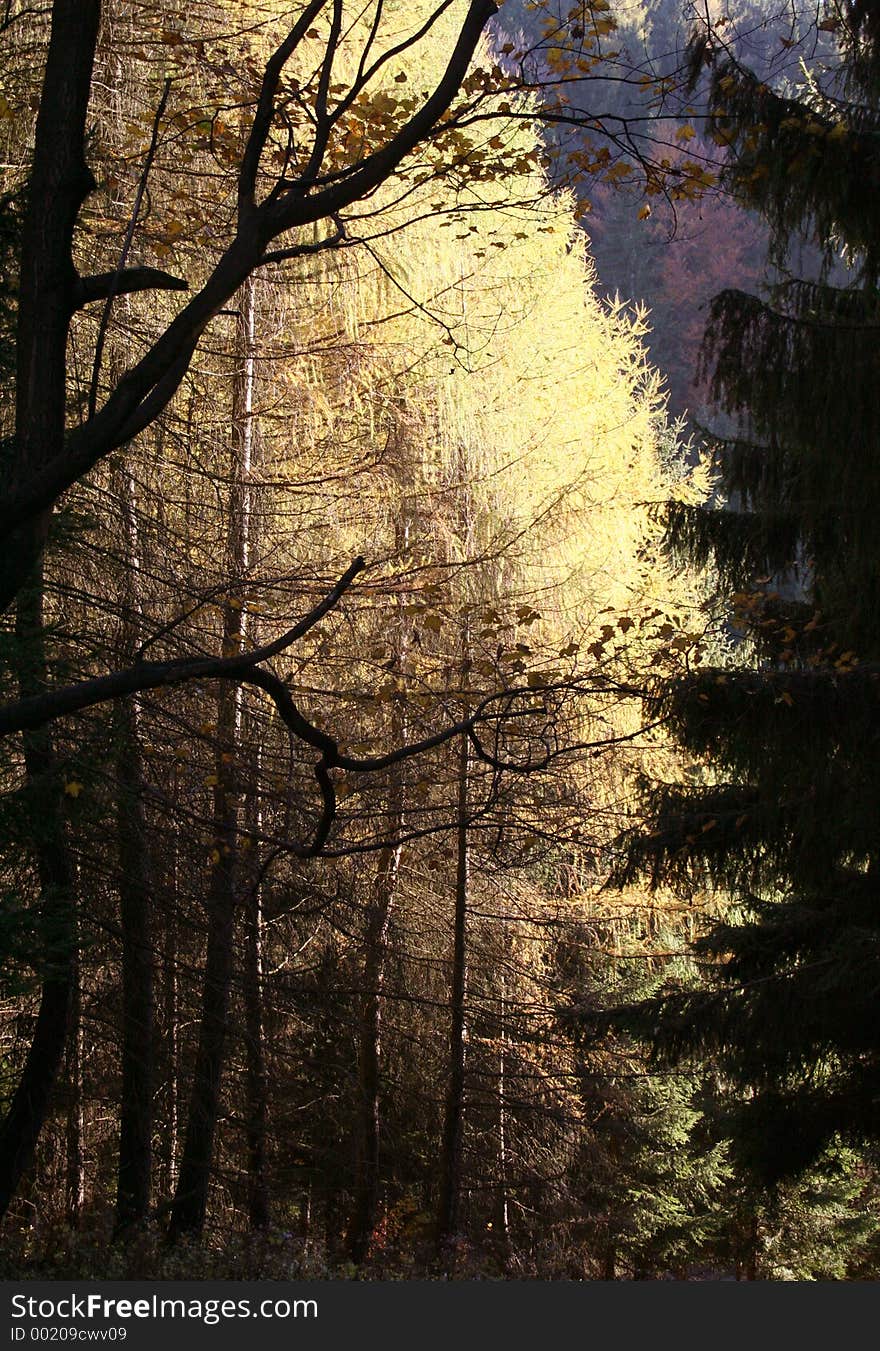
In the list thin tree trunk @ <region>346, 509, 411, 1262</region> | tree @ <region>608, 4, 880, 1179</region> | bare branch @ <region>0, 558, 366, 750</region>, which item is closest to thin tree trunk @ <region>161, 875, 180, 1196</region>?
thin tree trunk @ <region>346, 509, 411, 1262</region>

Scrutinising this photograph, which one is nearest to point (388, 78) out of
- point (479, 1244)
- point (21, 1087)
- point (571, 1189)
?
point (21, 1087)

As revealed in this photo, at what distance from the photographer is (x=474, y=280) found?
8.67 metres

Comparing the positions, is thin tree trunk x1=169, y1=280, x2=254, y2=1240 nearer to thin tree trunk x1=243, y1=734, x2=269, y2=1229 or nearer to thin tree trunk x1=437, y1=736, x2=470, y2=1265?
thin tree trunk x1=243, y1=734, x2=269, y2=1229

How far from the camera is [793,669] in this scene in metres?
5.41

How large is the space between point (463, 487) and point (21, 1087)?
197 inches

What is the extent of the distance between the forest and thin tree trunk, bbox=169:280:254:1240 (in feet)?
0.14

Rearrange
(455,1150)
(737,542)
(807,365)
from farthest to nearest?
(455,1150), (737,542), (807,365)

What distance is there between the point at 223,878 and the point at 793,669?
3508mm

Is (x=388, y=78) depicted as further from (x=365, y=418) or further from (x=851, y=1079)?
(x=851, y=1079)

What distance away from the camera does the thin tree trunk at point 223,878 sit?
6594 mm

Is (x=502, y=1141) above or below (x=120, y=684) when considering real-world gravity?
below

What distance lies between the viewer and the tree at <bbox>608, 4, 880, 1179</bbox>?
4902 mm

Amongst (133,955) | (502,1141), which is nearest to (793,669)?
(133,955)

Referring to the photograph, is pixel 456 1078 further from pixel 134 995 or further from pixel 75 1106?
pixel 134 995
